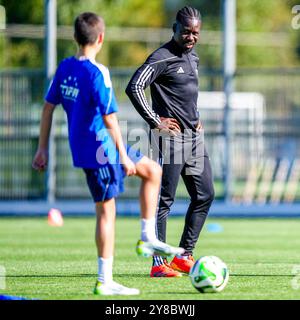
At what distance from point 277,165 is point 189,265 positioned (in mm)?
20247

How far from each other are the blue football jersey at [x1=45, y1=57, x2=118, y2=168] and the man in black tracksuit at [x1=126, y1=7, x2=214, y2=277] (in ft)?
6.24

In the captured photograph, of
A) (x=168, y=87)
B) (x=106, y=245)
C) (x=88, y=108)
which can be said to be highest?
(x=168, y=87)

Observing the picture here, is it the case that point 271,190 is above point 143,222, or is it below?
below

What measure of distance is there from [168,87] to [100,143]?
2245 mm

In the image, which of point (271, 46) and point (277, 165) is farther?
point (271, 46)

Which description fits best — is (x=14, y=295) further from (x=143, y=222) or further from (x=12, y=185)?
(x=12, y=185)

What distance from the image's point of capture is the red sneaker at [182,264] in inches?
412

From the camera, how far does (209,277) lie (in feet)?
29.0

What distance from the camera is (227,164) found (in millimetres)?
22984

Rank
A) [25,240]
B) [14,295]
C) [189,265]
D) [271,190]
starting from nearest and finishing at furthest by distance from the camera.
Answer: [14,295], [189,265], [25,240], [271,190]

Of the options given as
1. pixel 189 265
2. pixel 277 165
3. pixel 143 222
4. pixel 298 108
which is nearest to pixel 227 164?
pixel 298 108

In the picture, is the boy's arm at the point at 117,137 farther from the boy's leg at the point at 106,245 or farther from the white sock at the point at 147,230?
the white sock at the point at 147,230
